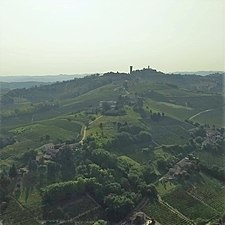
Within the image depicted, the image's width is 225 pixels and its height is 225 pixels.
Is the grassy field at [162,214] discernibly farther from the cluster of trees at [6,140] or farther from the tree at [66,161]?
the cluster of trees at [6,140]

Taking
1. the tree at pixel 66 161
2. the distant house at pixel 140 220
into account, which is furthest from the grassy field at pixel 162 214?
the tree at pixel 66 161

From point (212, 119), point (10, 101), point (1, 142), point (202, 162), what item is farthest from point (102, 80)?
point (202, 162)

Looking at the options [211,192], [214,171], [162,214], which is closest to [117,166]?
[162,214]

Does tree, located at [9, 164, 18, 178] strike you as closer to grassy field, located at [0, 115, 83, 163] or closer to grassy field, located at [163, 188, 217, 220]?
grassy field, located at [0, 115, 83, 163]

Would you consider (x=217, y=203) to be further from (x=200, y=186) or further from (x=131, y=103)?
(x=131, y=103)

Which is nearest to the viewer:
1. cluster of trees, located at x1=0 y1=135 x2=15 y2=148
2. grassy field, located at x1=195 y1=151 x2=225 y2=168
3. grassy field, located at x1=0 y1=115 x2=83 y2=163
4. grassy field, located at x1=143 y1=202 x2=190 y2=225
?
grassy field, located at x1=143 y1=202 x2=190 y2=225

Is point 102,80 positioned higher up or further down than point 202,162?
higher up

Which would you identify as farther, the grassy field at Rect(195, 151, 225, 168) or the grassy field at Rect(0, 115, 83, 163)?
the grassy field at Rect(0, 115, 83, 163)

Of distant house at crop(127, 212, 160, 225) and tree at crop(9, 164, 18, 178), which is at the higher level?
tree at crop(9, 164, 18, 178)

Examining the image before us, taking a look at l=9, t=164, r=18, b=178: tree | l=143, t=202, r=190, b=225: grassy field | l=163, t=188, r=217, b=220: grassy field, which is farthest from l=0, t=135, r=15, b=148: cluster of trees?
l=163, t=188, r=217, b=220: grassy field

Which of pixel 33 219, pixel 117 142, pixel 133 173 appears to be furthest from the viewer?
pixel 117 142

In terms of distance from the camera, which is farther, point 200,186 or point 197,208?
point 200,186
